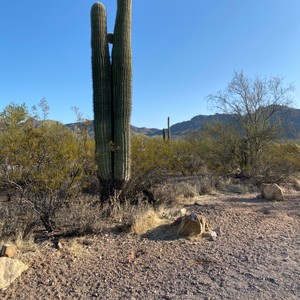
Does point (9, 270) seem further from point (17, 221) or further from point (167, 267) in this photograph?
point (167, 267)

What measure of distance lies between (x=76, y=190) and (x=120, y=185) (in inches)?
52.6

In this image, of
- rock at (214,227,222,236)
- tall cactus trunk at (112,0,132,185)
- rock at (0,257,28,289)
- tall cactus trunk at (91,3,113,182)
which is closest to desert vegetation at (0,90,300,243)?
tall cactus trunk at (91,3,113,182)

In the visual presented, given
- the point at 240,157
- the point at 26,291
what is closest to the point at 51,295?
the point at 26,291

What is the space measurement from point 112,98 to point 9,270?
4537 millimetres

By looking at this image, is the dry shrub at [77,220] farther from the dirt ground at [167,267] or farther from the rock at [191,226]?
the rock at [191,226]

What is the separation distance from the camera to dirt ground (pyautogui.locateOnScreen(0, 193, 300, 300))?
11.6 feet

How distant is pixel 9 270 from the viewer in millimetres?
3701

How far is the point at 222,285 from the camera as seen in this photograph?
12.2 ft

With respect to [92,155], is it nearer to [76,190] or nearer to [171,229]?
[76,190]

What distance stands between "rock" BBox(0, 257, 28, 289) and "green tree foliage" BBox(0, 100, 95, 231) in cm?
136

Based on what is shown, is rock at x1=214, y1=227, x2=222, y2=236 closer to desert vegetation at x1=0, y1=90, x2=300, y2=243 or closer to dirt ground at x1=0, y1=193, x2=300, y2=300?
dirt ground at x1=0, y1=193, x2=300, y2=300

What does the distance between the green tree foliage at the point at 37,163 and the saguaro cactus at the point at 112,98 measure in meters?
1.24

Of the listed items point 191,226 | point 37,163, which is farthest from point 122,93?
point 191,226

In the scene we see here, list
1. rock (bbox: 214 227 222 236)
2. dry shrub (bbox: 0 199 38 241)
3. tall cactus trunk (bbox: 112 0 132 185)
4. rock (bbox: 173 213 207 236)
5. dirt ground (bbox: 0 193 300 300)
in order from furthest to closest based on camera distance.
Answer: tall cactus trunk (bbox: 112 0 132 185) < rock (bbox: 214 227 222 236) < rock (bbox: 173 213 207 236) < dry shrub (bbox: 0 199 38 241) < dirt ground (bbox: 0 193 300 300)
